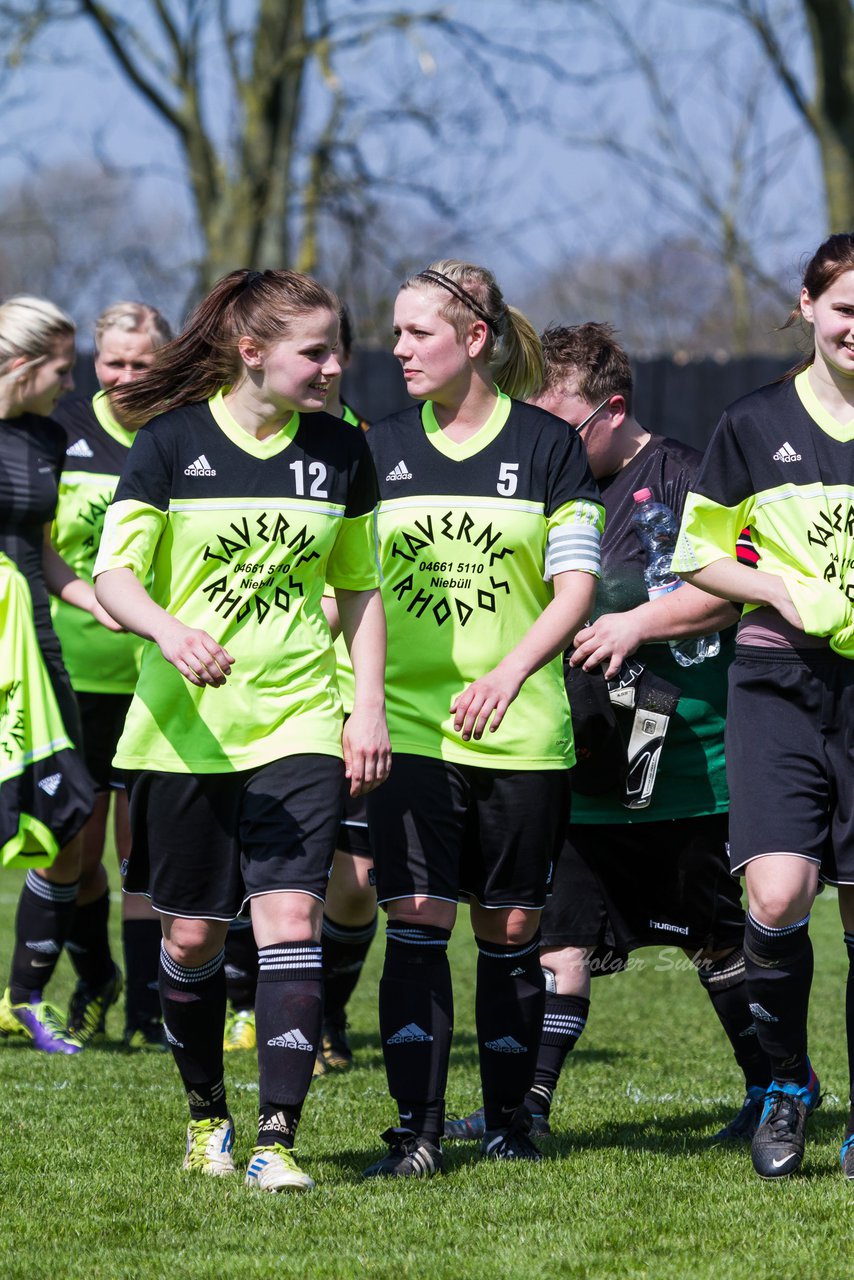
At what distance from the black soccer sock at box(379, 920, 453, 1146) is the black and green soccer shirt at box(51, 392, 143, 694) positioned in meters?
2.67

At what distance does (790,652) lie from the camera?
389 cm

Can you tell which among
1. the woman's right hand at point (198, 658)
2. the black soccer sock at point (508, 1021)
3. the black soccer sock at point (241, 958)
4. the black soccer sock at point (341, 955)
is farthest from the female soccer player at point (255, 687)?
the black soccer sock at point (241, 958)

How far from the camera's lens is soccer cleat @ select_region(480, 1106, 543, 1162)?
4.19 metres

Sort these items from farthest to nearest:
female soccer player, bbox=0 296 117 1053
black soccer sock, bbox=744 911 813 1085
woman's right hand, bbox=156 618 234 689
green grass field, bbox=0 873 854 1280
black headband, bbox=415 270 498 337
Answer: female soccer player, bbox=0 296 117 1053 → black headband, bbox=415 270 498 337 → black soccer sock, bbox=744 911 813 1085 → woman's right hand, bbox=156 618 234 689 → green grass field, bbox=0 873 854 1280

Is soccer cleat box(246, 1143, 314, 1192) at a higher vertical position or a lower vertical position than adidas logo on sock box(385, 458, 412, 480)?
lower

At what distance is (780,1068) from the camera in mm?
3998

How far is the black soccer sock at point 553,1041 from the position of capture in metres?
4.68

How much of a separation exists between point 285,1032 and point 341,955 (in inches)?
85.6

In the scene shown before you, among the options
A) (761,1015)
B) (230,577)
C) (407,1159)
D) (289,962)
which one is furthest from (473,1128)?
(230,577)

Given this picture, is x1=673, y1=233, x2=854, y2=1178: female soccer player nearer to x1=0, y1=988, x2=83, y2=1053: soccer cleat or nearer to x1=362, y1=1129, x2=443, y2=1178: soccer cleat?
x1=362, y1=1129, x2=443, y2=1178: soccer cleat

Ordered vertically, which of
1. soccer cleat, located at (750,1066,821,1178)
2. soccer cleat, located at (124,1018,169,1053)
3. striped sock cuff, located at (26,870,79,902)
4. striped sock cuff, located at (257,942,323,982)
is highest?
striped sock cuff, located at (257,942,323,982)

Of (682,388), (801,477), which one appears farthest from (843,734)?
(682,388)

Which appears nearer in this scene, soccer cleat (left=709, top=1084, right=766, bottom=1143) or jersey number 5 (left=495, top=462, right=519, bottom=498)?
jersey number 5 (left=495, top=462, right=519, bottom=498)

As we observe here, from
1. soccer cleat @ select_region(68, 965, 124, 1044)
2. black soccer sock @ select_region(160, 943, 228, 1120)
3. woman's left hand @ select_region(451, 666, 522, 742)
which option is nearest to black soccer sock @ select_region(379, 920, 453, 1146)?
black soccer sock @ select_region(160, 943, 228, 1120)
